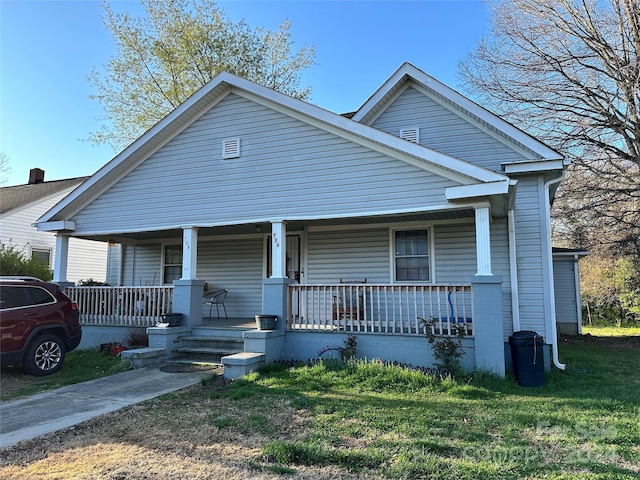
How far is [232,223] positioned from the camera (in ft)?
29.5

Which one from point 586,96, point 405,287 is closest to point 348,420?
point 405,287

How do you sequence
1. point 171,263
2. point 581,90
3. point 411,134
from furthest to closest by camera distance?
point 171,263 < point 581,90 < point 411,134

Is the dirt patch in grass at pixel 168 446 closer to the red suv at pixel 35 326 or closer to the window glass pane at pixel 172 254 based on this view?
the red suv at pixel 35 326

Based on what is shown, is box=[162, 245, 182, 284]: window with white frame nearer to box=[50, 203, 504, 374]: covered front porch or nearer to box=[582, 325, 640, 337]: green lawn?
box=[50, 203, 504, 374]: covered front porch

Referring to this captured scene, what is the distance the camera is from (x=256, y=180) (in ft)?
29.3

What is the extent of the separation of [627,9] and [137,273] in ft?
50.5

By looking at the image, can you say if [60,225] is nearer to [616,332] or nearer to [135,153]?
[135,153]

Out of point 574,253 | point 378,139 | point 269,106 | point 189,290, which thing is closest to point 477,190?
point 378,139

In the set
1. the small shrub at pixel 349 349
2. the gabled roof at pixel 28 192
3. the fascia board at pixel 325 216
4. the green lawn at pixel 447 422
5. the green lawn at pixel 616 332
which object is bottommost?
the green lawn at pixel 616 332

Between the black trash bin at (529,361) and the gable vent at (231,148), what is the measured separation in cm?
650

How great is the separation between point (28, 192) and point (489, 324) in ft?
74.4

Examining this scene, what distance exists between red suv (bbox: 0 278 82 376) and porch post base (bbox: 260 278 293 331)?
11.8 ft

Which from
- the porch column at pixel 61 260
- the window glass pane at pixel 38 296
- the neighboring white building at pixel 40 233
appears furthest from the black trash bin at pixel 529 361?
the neighboring white building at pixel 40 233

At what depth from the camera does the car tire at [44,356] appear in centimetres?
735
